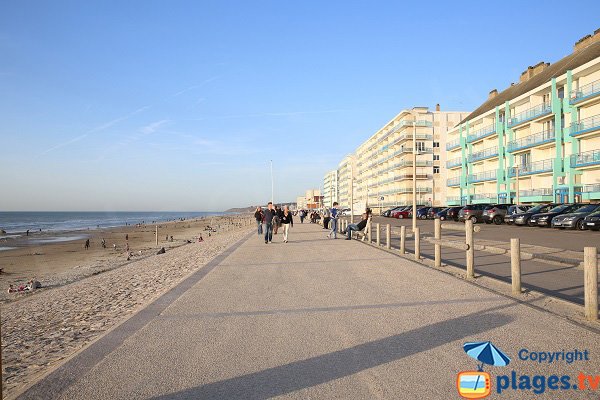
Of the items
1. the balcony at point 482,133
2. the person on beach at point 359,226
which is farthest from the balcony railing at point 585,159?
the person on beach at point 359,226

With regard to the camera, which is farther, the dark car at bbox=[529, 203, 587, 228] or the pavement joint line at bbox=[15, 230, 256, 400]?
the dark car at bbox=[529, 203, 587, 228]

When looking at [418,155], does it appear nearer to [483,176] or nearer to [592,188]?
[483,176]

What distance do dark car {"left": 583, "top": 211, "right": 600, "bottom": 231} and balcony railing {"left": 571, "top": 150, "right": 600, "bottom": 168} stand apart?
13068 millimetres

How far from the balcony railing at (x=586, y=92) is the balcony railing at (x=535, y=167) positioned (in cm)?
603

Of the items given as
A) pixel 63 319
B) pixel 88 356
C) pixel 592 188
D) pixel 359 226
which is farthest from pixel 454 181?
pixel 88 356

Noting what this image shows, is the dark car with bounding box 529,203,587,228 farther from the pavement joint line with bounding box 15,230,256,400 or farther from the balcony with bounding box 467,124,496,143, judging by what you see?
the pavement joint line with bounding box 15,230,256,400

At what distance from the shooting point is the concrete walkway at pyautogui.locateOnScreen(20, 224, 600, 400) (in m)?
3.56

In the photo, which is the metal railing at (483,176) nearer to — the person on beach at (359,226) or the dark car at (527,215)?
the dark car at (527,215)

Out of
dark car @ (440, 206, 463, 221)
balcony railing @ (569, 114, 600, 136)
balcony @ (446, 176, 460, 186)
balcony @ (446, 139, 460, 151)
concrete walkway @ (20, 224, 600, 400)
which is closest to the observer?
concrete walkway @ (20, 224, 600, 400)

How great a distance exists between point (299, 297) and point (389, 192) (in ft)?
258

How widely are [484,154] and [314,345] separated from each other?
54172 mm

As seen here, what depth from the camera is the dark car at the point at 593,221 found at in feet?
75.6

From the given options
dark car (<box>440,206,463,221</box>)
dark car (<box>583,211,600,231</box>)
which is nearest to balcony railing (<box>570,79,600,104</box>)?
dark car (<box>440,206,463,221</box>)

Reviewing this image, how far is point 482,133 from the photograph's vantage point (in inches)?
2125
